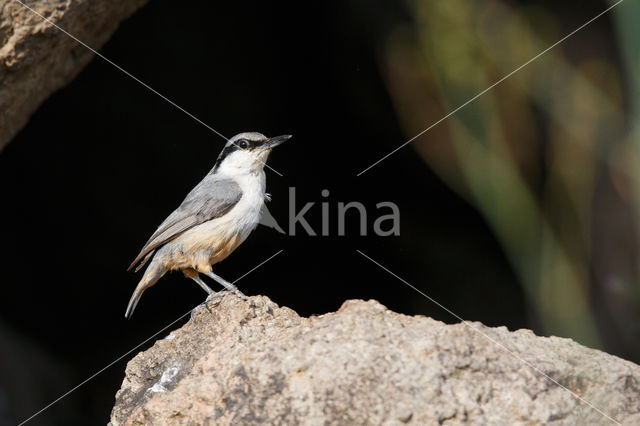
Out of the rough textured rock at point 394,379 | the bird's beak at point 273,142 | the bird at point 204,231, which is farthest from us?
the bird's beak at point 273,142

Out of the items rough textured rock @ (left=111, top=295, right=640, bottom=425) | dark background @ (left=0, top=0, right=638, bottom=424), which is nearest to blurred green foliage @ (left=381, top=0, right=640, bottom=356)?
rough textured rock @ (left=111, top=295, right=640, bottom=425)

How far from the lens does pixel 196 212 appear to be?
4973 millimetres

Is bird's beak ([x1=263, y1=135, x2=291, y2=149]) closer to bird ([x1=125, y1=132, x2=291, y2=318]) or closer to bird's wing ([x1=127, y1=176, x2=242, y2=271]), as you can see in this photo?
bird ([x1=125, y1=132, x2=291, y2=318])

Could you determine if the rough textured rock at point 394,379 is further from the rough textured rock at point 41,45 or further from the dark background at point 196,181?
the dark background at point 196,181

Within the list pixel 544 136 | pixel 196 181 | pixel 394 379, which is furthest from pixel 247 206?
pixel 544 136

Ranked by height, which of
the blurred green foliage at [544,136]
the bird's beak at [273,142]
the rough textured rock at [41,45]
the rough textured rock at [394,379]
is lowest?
the rough textured rock at [394,379]

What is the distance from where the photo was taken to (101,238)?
7.66 m

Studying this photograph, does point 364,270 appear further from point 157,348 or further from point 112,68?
point 157,348

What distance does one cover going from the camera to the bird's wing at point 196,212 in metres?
4.90

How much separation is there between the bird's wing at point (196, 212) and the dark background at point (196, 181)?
2.57m

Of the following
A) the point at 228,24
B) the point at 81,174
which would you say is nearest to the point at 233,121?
the point at 228,24

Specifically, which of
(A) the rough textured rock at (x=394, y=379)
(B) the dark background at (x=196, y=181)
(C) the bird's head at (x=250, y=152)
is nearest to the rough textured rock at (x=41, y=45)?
(C) the bird's head at (x=250, y=152)

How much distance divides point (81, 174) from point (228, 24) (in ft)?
7.30

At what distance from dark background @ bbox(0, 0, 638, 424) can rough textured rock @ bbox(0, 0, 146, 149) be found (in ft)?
5.10
